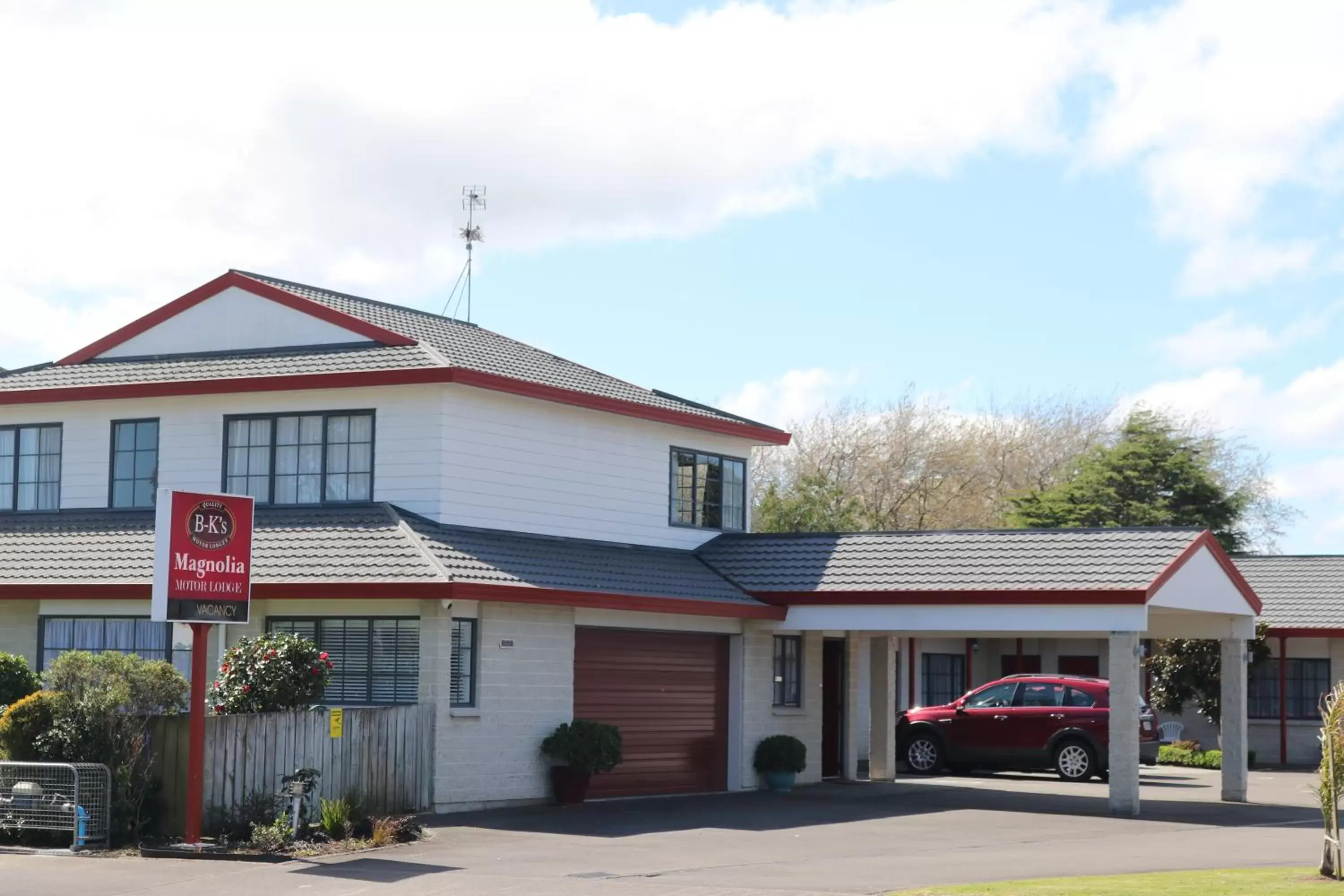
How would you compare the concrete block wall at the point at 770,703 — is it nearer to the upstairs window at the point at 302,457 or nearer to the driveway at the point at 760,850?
the driveway at the point at 760,850

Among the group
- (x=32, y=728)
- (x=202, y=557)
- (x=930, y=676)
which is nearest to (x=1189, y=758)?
(x=930, y=676)

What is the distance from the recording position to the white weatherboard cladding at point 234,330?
89.0ft

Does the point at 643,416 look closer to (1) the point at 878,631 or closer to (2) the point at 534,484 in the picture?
(2) the point at 534,484

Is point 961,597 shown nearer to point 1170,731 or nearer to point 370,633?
point 370,633

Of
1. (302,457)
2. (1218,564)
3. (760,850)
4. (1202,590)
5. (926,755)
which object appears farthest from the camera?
(926,755)

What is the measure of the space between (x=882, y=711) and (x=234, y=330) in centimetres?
1201

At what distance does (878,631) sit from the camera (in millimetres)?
26891

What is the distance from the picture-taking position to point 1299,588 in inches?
1537

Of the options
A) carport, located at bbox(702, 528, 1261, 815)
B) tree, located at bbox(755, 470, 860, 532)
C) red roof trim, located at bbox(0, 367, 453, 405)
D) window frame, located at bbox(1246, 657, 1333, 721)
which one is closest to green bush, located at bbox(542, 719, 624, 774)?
carport, located at bbox(702, 528, 1261, 815)

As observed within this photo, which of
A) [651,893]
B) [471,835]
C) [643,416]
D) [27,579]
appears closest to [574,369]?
[643,416]

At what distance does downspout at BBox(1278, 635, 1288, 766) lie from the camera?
123 ft

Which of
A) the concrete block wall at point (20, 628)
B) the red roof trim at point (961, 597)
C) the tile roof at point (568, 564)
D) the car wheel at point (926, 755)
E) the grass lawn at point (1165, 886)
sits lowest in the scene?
the car wheel at point (926, 755)

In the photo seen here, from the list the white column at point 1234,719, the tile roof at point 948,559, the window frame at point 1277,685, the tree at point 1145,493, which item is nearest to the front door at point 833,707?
the tile roof at point 948,559

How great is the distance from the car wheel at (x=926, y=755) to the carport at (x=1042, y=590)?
113 inches
